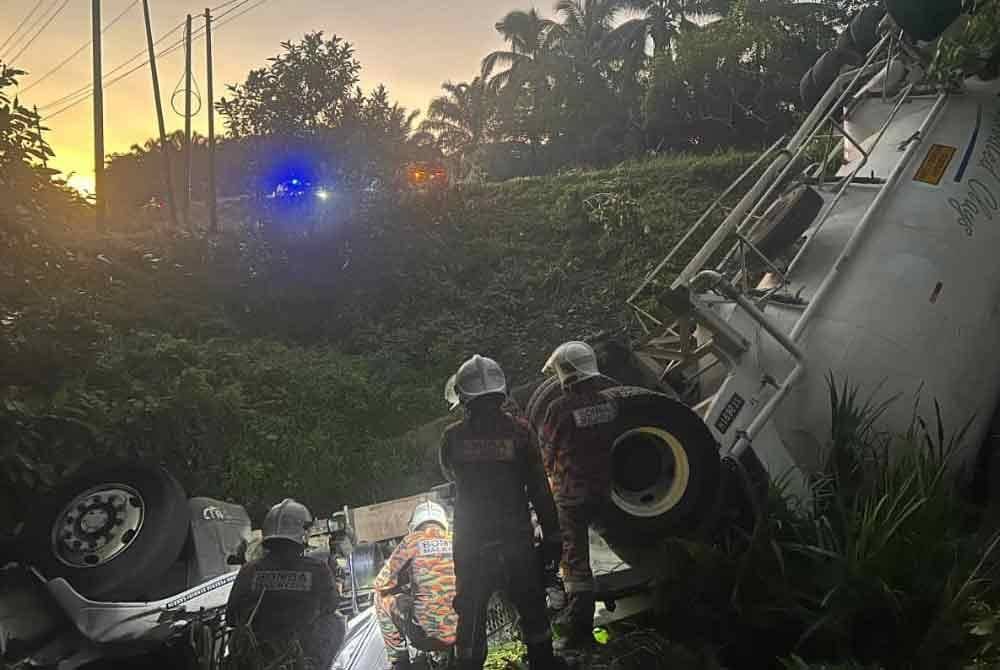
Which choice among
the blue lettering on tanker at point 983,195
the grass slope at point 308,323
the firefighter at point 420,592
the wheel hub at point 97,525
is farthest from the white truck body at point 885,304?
the grass slope at point 308,323

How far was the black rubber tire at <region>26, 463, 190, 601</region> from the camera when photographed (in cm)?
512

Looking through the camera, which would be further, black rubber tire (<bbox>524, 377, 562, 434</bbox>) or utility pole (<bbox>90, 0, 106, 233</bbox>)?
utility pole (<bbox>90, 0, 106, 233</bbox>)

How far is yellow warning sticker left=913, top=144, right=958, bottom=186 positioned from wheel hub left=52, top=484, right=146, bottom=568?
5618 mm

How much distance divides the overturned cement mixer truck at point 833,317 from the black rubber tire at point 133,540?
2469 mm

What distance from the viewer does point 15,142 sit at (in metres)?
4.66

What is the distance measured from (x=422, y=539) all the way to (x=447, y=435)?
0.66 meters

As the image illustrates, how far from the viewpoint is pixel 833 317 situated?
16.8ft

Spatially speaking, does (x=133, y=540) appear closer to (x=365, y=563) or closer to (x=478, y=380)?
(x=365, y=563)

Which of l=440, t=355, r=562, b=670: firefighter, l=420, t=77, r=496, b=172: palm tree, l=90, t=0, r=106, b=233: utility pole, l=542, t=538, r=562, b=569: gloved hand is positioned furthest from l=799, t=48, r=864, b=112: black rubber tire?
l=420, t=77, r=496, b=172: palm tree

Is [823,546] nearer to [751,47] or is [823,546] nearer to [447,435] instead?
[447,435]

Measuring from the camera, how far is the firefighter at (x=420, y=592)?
4.42 m

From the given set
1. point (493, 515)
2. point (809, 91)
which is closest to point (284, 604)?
point (493, 515)

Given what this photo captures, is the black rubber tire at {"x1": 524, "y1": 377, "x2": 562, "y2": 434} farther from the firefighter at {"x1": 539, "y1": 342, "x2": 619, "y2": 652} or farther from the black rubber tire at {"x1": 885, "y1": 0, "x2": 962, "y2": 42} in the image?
the black rubber tire at {"x1": 885, "y1": 0, "x2": 962, "y2": 42}

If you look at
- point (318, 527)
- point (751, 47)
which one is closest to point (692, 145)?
point (751, 47)
